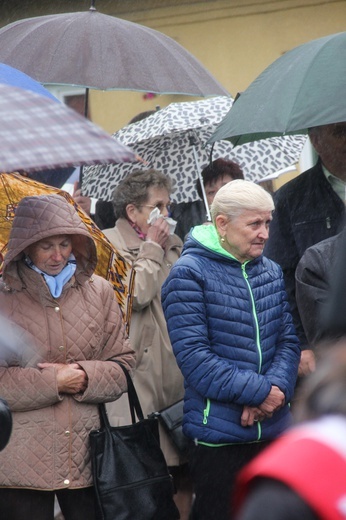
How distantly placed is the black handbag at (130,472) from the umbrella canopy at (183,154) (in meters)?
2.17

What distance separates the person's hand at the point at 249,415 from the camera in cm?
472

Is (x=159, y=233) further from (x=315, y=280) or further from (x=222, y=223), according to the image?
(x=315, y=280)

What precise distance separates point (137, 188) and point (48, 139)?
2.22 metres

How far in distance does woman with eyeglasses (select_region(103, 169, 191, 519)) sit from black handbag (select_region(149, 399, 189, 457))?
0.07m

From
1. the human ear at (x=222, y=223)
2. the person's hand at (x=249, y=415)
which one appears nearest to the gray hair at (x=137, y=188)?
the human ear at (x=222, y=223)

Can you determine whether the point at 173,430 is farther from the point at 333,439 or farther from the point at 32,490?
the point at 333,439

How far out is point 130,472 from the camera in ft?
15.7

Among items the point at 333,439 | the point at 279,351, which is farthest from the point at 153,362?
the point at 333,439

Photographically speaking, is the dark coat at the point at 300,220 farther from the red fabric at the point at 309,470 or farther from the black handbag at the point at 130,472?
the red fabric at the point at 309,470

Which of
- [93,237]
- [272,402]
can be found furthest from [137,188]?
[272,402]

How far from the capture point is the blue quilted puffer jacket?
471cm

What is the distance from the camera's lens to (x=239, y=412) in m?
4.75

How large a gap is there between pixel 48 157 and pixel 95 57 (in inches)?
93.0

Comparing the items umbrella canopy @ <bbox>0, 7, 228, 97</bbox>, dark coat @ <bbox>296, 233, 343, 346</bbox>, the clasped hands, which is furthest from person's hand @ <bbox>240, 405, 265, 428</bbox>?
umbrella canopy @ <bbox>0, 7, 228, 97</bbox>
